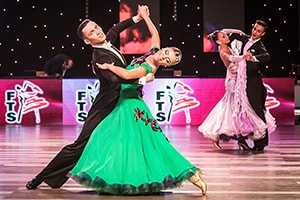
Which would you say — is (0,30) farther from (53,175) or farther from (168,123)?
(53,175)

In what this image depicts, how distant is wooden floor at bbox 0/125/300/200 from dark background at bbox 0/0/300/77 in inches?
204

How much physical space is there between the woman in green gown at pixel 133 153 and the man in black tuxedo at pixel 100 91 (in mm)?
64

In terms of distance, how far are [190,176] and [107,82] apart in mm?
965

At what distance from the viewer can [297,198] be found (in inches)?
198

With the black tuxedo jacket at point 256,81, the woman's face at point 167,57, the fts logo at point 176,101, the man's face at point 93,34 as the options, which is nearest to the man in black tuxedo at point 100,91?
the man's face at point 93,34

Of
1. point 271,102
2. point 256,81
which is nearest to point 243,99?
point 256,81

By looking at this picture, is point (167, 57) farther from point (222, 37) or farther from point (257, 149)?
point (257, 149)

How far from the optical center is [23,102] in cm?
1243

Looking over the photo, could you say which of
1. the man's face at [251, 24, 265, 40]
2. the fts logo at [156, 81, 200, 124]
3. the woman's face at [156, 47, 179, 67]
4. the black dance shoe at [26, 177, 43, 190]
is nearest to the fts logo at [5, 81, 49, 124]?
the fts logo at [156, 81, 200, 124]

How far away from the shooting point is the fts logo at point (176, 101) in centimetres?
1205

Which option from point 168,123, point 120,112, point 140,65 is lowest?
point 168,123

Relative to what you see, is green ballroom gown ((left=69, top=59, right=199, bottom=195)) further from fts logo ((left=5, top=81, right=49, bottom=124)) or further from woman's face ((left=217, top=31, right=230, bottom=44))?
fts logo ((left=5, top=81, right=49, bottom=124))

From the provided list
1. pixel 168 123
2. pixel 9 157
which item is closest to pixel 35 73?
pixel 168 123

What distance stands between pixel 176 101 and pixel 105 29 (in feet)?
16.5
